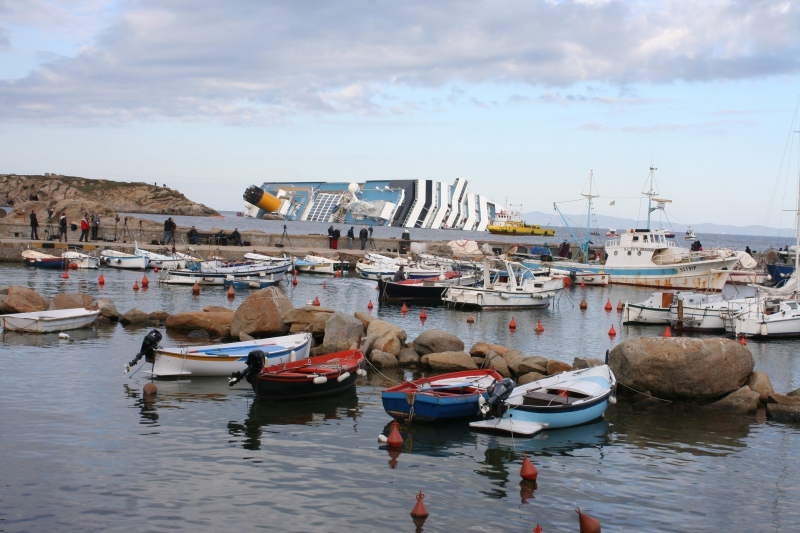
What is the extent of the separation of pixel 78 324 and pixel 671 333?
21.9 metres

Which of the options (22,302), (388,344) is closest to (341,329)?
(388,344)

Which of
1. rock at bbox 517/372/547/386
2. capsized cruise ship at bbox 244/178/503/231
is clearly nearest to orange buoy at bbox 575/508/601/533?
rock at bbox 517/372/547/386

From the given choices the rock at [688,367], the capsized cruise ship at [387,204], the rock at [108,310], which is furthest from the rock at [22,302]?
the capsized cruise ship at [387,204]

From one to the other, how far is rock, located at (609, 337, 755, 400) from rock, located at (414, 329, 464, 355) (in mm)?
5007

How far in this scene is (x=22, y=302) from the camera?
2380 cm

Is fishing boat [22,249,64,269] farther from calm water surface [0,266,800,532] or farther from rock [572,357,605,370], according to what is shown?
Result: rock [572,357,605,370]

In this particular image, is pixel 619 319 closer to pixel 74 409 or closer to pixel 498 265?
pixel 498 265

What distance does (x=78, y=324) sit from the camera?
23.0 m

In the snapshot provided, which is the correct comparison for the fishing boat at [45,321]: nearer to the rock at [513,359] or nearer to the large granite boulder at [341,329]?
the large granite boulder at [341,329]

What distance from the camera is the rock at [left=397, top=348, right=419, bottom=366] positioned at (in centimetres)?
1973

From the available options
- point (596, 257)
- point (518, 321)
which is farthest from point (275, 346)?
point (596, 257)

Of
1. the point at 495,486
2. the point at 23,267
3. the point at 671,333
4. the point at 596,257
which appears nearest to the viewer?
the point at 495,486

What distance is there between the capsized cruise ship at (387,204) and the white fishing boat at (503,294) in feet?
257

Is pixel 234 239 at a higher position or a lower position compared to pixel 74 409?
higher
